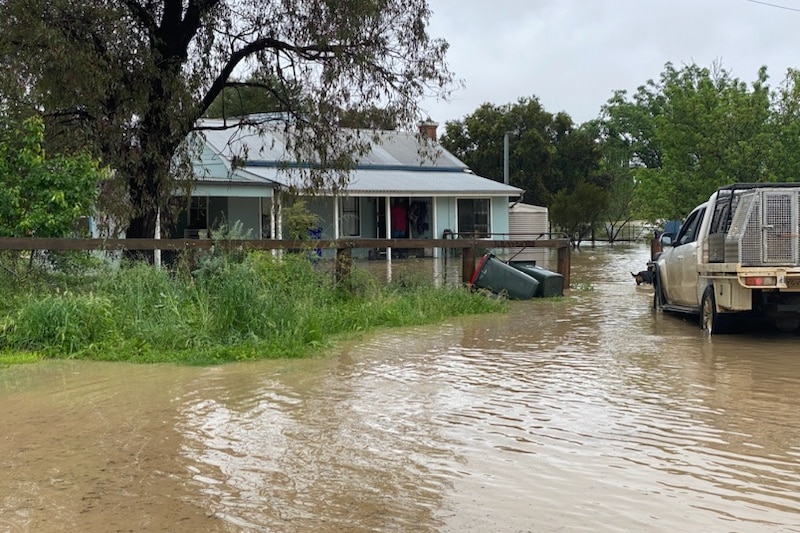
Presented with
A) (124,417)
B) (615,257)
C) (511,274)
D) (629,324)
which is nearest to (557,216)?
(615,257)

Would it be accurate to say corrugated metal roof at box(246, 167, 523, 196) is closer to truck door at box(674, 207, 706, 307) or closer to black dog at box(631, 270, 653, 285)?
black dog at box(631, 270, 653, 285)

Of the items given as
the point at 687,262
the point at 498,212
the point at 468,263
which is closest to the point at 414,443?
the point at 687,262

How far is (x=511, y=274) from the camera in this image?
669 inches

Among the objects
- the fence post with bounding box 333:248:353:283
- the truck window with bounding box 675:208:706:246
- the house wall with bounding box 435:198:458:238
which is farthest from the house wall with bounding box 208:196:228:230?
the truck window with bounding box 675:208:706:246

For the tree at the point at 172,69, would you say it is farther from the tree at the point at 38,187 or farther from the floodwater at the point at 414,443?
the floodwater at the point at 414,443

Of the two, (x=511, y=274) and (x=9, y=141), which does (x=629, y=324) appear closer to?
(x=511, y=274)

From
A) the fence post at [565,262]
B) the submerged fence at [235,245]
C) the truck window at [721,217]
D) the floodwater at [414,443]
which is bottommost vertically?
the floodwater at [414,443]

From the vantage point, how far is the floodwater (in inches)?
188

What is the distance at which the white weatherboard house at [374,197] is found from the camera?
1150 inches

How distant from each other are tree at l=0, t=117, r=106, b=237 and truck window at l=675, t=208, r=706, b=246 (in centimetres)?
878

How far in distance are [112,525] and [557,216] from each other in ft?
145

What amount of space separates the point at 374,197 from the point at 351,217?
1.29 metres

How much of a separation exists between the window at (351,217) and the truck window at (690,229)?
21.5m

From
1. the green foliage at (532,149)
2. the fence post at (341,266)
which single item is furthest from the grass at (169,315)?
the green foliage at (532,149)
